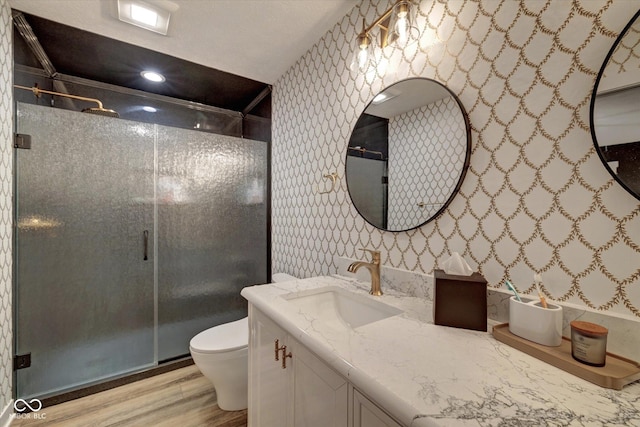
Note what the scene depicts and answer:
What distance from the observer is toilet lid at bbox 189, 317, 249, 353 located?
1521mm

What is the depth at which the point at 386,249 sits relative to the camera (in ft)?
4.30

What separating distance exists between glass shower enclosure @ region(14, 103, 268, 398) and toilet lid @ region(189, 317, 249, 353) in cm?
63

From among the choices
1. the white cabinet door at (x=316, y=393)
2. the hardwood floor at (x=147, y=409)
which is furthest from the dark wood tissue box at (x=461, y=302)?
the hardwood floor at (x=147, y=409)

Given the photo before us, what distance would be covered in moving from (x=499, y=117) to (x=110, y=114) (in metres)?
2.56

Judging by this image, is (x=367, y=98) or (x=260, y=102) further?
(x=260, y=102)

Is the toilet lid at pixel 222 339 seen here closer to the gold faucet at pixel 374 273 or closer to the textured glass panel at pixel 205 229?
the textured glass panel at pixel 205 229

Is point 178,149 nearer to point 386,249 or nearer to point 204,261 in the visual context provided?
point 204,261

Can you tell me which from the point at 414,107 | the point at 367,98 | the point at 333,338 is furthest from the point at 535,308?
the point at 367,98

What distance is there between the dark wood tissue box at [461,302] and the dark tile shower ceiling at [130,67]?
7.08ft

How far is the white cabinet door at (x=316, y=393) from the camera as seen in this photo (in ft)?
2.26

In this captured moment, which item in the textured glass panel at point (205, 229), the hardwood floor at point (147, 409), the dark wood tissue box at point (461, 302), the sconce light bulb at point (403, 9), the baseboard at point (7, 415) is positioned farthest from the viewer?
the textured glass panel at point (205, 229)

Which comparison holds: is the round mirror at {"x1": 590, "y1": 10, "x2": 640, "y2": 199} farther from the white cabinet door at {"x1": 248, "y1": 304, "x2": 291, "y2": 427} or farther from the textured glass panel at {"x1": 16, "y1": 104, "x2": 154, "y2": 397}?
the textured glass panel at {"x1": 16, "y1": 104, "x2": 154, "y2": 397}

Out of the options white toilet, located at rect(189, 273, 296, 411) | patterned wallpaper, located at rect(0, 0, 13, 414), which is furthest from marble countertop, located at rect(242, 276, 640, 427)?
patterned wallpaper, located at rect(0, 0, 13, 414)

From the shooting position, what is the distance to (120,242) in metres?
1.96
